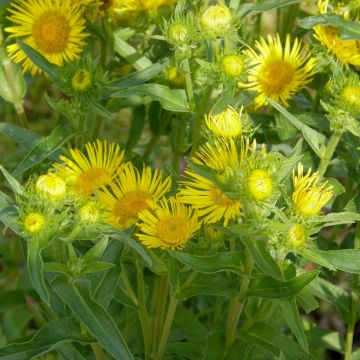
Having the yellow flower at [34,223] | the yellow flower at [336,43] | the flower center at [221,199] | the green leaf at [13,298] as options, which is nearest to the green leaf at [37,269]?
the yellow flower at [34,223]

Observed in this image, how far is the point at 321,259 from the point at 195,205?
0.26 metres

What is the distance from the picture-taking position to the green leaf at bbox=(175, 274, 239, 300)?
145 cm

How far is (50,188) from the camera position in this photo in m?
1.26

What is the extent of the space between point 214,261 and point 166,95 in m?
0.45

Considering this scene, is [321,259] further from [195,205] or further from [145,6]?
[145,6]

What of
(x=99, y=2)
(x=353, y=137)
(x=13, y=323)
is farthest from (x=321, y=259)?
(x=13, y=323)

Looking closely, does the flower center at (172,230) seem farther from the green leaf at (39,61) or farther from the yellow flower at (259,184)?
the green leaf at (39,61)

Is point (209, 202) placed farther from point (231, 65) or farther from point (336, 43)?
point (336, 43)

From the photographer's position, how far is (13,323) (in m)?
2.18

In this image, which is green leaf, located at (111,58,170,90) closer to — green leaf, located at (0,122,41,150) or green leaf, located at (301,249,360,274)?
green leaf, located at (0,122,41,150)

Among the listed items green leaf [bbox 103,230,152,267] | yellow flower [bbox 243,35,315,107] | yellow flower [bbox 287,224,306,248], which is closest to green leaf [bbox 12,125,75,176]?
green leaf [bbox 103,230,152,267]

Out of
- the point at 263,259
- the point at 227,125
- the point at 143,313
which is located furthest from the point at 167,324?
the point at 227,125

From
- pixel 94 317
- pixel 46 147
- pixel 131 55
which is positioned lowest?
pixel 94 317

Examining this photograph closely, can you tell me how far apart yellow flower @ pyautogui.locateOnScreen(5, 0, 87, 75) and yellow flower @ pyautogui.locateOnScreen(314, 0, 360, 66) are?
61cm
